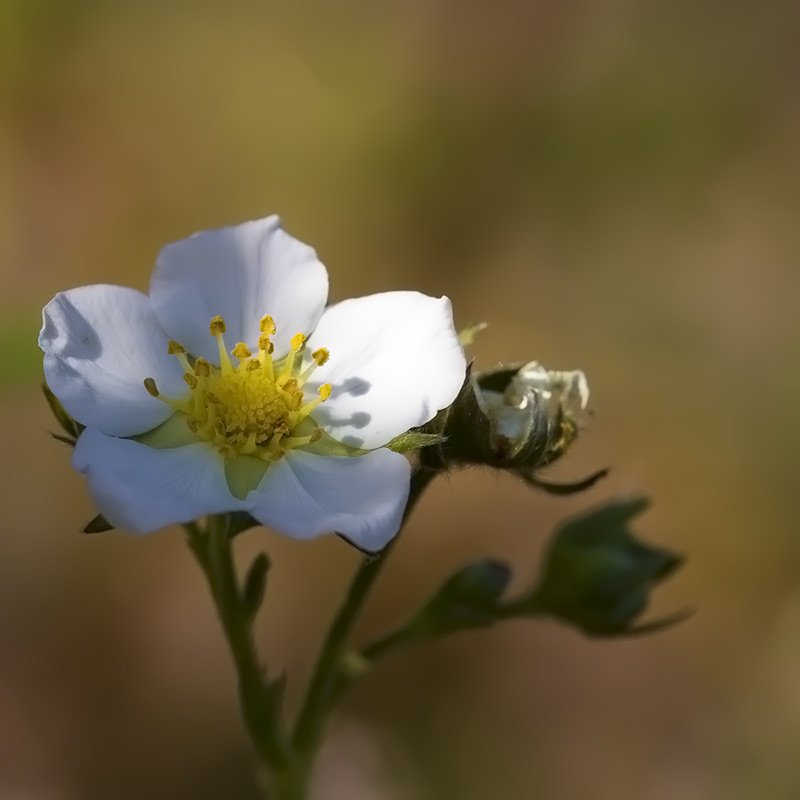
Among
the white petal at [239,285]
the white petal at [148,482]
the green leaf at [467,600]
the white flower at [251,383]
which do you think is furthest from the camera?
the green leaf at [467,600]

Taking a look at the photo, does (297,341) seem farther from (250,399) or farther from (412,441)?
(412,441)

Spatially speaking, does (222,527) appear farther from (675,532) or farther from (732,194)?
(732,194)

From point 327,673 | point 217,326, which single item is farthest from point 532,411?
point 327,673

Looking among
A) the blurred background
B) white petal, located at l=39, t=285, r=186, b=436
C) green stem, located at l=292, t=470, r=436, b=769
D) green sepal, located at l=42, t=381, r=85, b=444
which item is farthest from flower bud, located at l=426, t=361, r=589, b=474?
the blurred background

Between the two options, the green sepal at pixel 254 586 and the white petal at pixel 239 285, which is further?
the white petal at pixel 239 285

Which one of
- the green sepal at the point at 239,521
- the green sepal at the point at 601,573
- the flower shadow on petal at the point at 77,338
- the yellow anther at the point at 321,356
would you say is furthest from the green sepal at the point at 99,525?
the green sepal at the point at 601,573

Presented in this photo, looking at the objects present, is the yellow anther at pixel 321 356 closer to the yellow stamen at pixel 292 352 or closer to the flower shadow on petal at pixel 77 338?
the yellow stamen at pixel 292 352

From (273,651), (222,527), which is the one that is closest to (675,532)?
(273,651)
